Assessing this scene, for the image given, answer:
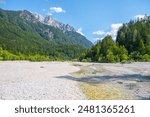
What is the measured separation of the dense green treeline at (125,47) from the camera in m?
149

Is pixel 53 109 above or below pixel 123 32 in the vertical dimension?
below

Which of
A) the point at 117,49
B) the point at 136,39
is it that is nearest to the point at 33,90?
the point at 117,49

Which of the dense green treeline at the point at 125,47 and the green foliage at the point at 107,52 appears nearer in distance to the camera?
the green foliage at the point at 107,52

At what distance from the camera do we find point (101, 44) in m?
170

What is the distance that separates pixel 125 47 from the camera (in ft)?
552

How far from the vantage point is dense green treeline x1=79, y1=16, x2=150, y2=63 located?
489 feet

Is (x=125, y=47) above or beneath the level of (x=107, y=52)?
above

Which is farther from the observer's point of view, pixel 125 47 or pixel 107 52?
pixel 125 47

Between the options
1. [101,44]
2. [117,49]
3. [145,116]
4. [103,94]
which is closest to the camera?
[145,116]

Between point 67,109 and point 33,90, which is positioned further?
point 33,90

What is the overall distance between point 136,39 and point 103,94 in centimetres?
13622

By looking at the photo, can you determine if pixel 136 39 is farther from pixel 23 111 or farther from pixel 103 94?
pixel 23 111

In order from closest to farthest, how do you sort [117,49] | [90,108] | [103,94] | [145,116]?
1. [145,116]
2. [90,108]
3. [103,94]
4. [117,49]

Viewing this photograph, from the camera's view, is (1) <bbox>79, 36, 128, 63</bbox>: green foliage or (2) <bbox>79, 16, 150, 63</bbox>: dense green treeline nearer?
(1) <bbox>79, 36, 128, 63</bbox>: green foliage
